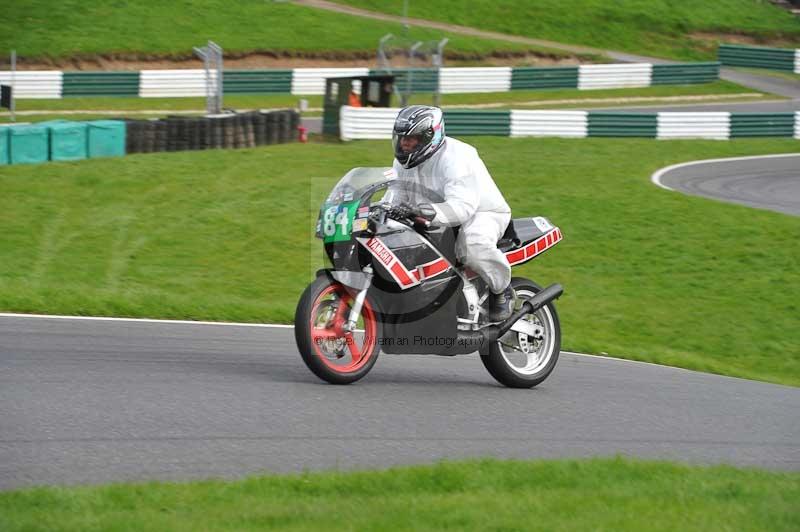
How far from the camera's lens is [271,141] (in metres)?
24.2

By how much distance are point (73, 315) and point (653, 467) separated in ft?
21.1

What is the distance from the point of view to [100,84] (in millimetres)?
32812

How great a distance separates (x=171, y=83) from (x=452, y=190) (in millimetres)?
27277

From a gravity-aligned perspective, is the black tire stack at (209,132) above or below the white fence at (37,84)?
below

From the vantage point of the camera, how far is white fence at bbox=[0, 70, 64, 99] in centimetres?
3198

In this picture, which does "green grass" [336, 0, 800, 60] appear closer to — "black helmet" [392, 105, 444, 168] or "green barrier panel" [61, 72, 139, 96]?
"green barrier panel" [61, 72, 139, 96]

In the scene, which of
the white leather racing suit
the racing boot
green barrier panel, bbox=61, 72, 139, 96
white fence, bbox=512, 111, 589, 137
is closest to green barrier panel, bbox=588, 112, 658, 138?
white fence, bbox=512, 111, 589, 137

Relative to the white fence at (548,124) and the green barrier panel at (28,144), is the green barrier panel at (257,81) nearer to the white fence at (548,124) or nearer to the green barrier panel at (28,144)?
the white fence at (548,124)

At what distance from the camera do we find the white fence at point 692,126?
26.7 m

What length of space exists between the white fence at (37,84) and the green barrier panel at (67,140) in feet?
39.0

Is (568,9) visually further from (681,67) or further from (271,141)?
(271,141)

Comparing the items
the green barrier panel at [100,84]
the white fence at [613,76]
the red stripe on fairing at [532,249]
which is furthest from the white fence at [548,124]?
the red stripe on fairing at [532,249]

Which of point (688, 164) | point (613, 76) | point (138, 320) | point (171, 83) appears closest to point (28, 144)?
point (138, 320)

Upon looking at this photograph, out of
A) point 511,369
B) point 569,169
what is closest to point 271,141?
point 569,169
